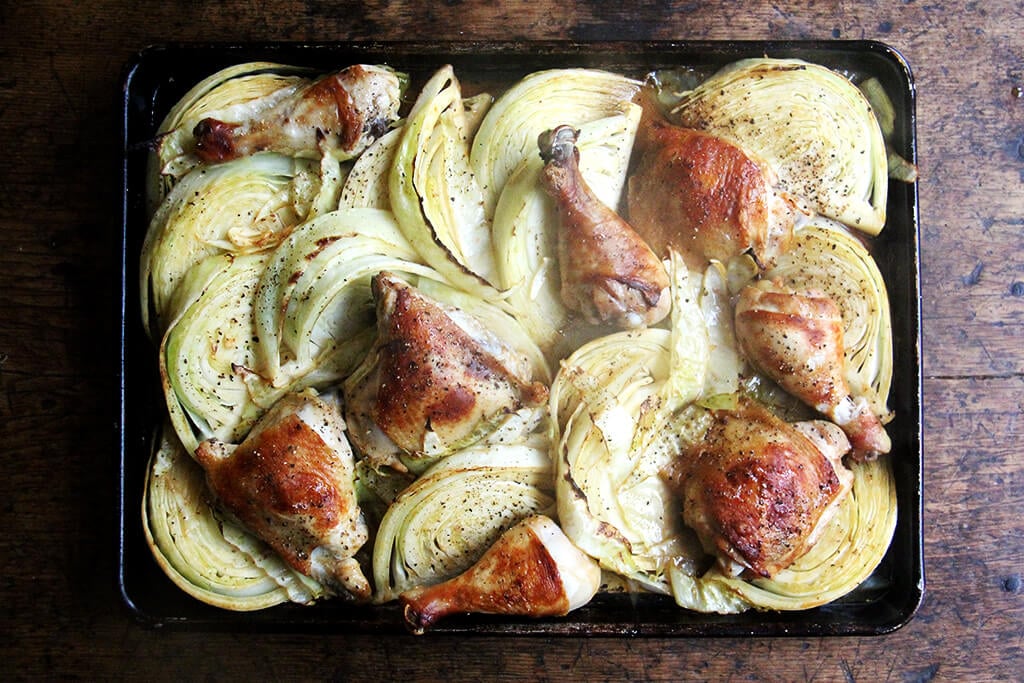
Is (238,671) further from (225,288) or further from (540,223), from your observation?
(540,223)

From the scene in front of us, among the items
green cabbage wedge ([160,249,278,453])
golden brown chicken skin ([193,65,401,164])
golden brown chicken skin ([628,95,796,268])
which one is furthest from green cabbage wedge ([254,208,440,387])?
golden brown chicken skin ([628,95,796,268])

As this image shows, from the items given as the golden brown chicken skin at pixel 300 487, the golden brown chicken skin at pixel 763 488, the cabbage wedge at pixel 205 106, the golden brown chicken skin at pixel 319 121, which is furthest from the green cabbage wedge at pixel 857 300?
the cabbage wedge at pixel 205 106

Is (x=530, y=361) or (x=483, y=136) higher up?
(x=483, y=136)

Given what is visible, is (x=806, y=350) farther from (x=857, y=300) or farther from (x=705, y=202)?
(x=705, y=202)

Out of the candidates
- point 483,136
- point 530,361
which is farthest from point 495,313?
Result: point 483,136

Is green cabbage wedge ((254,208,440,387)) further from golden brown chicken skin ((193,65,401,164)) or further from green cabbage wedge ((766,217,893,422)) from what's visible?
green cabbage wedge ((766,217,893,422))

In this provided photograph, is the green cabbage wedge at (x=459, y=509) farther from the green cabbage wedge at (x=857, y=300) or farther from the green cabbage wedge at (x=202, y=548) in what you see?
the green cabbage wedge at (x=857, y=300)
